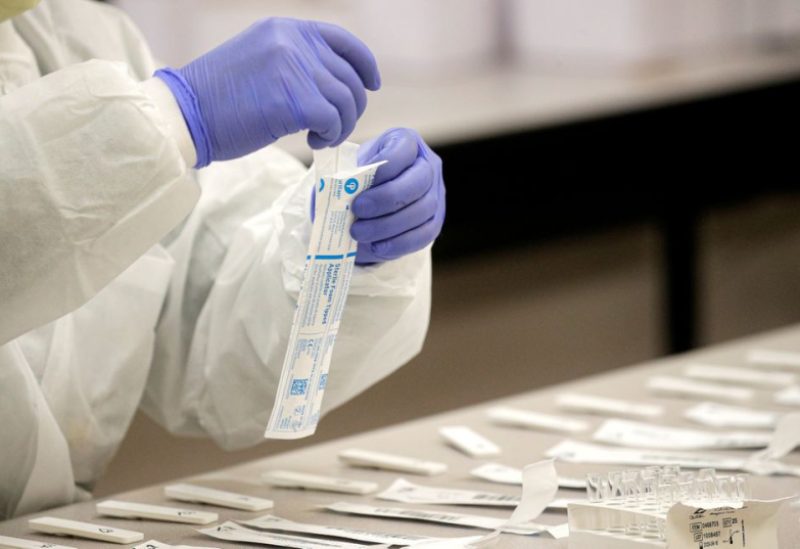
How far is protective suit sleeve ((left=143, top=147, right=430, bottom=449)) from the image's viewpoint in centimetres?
120

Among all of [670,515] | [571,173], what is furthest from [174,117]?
[571,173]

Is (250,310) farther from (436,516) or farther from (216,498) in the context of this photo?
(436,516)

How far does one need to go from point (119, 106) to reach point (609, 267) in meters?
2.59

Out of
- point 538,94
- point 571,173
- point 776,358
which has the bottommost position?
point 776,358

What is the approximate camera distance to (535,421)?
4.43 feet

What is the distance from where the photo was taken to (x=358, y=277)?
116 centimetres

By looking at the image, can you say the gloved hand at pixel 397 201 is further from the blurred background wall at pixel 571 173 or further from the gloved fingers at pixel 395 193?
the blurred background wall at pixel 571 173

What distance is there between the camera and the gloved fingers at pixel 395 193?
1.05 m

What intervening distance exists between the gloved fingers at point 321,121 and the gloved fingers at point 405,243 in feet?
0.34

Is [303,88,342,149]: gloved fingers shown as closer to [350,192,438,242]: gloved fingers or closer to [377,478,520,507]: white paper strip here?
[350,192,438,242]: gloved fingers

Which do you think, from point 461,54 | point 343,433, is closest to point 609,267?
point 461,54

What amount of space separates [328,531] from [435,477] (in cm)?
20

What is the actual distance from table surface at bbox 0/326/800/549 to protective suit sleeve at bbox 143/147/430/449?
3.1 inches

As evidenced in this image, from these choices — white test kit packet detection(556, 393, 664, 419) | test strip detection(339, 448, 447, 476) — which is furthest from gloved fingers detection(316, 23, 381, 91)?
white test kit packet detection(556, 393, 664, 419)
